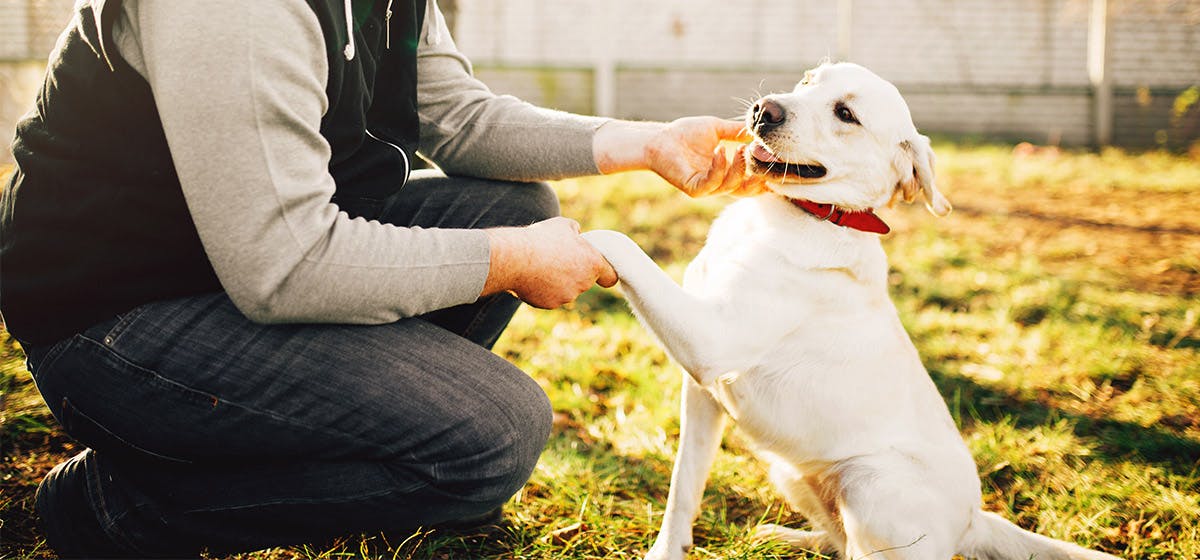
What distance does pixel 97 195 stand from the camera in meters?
1.65

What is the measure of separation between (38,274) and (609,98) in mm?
8778

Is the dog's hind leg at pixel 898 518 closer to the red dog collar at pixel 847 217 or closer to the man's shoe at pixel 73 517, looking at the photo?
the red dog collar at pixel 847 217

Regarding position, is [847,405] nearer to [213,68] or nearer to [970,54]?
[213,68]

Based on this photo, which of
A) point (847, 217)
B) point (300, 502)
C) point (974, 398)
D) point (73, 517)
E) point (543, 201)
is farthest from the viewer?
point (974, 398)

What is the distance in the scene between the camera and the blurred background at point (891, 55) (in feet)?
32.3

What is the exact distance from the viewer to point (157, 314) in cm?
172

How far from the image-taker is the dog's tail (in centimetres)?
212

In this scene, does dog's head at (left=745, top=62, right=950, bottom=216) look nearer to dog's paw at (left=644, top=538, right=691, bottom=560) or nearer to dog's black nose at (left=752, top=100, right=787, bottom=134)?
dog's black nose at (left=752, top=100, right=787, bottom=134)

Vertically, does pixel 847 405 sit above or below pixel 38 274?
below

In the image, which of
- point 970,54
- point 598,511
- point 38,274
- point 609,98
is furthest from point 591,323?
point 970,54

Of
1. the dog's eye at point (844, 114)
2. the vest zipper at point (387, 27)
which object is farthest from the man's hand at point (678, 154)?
the vest zipper at point (387, 27)

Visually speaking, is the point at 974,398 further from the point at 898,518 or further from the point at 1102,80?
the point at 1102,80

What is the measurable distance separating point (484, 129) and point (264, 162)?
0.97m

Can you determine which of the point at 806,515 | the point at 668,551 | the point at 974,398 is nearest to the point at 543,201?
the point at 668,551
